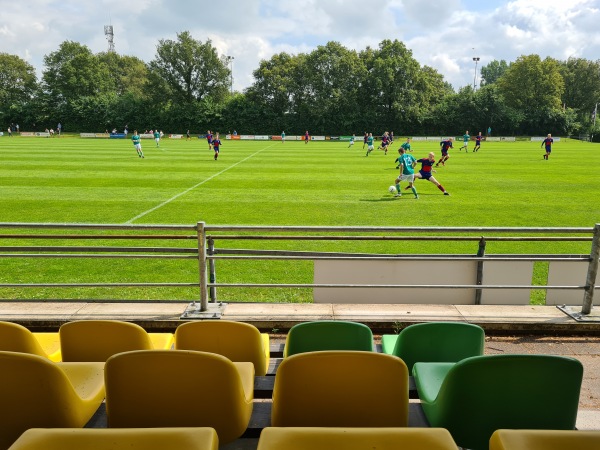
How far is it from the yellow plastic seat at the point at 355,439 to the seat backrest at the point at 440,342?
1.65 metres

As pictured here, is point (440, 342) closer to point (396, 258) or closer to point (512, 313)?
point (396, 258)

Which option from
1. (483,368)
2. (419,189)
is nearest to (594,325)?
(483,368)

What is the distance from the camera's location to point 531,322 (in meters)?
5.88

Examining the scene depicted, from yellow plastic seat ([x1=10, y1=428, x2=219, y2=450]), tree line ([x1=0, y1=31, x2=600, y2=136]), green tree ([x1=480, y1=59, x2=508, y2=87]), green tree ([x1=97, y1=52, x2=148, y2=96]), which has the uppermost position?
green tree ([x1=480, y1=59, x2=508, y2=87])

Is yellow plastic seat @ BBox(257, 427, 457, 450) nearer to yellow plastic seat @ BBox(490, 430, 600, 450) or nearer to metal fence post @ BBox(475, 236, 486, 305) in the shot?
yellow plastic seat @ BBox(490, 430, 600, 450)

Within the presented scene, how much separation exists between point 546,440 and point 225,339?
2255 mm

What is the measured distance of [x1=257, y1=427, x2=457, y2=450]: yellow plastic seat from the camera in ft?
6.79

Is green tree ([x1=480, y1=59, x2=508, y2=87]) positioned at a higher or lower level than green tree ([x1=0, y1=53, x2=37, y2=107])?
higher

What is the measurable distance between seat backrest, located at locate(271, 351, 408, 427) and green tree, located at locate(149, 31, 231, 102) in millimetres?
87254

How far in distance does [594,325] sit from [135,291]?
7031 mm

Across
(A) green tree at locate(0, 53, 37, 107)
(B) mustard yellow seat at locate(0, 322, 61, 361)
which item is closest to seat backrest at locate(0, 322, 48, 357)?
(B) mustard yellow seat at locate(0, 322, 61, 361)

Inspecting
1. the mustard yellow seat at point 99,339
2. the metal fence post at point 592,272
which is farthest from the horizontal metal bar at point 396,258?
the mustard yellow seat at point 99,339

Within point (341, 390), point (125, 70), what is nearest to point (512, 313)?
point (341, 390)

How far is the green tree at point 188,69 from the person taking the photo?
279 ft
